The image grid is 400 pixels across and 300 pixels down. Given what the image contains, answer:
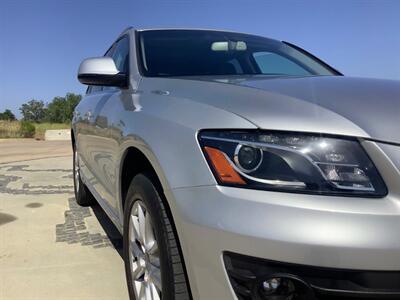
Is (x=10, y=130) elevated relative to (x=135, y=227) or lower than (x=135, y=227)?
lower

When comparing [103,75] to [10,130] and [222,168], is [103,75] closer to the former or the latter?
[222,168]

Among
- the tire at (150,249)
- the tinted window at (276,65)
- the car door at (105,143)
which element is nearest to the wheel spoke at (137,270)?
the tire at (150,249)

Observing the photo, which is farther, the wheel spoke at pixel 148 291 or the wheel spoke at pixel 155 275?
the wheel spoke at pixel 148 291

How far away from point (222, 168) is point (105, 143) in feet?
5.35

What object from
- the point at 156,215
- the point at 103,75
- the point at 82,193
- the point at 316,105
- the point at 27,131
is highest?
the point at 103,75

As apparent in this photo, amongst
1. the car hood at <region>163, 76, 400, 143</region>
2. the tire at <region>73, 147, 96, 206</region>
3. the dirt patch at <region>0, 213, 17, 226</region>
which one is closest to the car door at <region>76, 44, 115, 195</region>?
the tire at <region>73, 147, 96, 206</region>

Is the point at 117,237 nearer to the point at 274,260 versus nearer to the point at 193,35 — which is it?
the point at 193,35

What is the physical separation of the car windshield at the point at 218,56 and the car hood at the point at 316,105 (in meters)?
0.91

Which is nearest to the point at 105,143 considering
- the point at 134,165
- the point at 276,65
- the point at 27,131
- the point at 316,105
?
the point at 134,165

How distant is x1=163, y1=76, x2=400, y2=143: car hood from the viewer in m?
1.61

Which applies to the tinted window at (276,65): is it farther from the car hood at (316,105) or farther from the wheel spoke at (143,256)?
the wheel spoke at (143,256)

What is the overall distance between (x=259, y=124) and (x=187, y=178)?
13.3 inches

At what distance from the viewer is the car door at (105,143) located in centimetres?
300

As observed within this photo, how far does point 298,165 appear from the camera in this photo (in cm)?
160
